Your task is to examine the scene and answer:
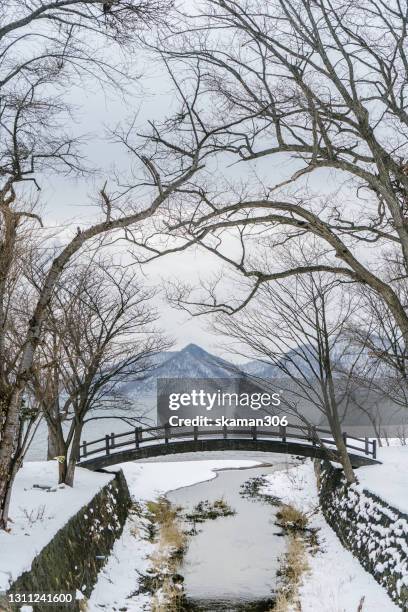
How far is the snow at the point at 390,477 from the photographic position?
13032 mm

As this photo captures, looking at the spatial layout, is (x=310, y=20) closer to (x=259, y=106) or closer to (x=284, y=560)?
(x=259, y=106)

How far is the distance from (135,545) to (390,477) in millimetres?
7235

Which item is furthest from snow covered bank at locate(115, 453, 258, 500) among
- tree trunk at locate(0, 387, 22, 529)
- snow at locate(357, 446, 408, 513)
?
tree trunk at locate(0, 387, 22, 529)

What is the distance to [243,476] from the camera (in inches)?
1072

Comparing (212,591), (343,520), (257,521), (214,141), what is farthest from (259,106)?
(257,521)

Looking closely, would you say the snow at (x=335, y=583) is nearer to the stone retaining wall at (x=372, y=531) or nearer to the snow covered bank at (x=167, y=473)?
the stone retaining wall at (x=372, y=531)

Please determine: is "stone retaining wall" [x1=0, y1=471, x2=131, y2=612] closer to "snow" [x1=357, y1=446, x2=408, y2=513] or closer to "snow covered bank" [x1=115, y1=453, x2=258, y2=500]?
"snow covered bank" [x1=115, y1=453, x2=258, y2=500]

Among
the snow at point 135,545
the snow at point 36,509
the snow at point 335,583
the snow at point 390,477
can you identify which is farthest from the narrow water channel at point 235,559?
the snow at point 36,509

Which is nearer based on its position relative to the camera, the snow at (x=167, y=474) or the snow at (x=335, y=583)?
the snow at (x=335, y=583)

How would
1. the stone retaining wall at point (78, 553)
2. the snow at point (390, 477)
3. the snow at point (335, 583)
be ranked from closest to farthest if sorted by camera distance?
the stone retaining wall at point (78, 553)
the snow at point (335, 583)
the snow at point (390, 477)

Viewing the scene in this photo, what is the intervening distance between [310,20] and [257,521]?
14.4m

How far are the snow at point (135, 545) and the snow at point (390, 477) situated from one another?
584 cm

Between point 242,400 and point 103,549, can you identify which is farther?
point 242,400

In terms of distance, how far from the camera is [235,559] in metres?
14.2
